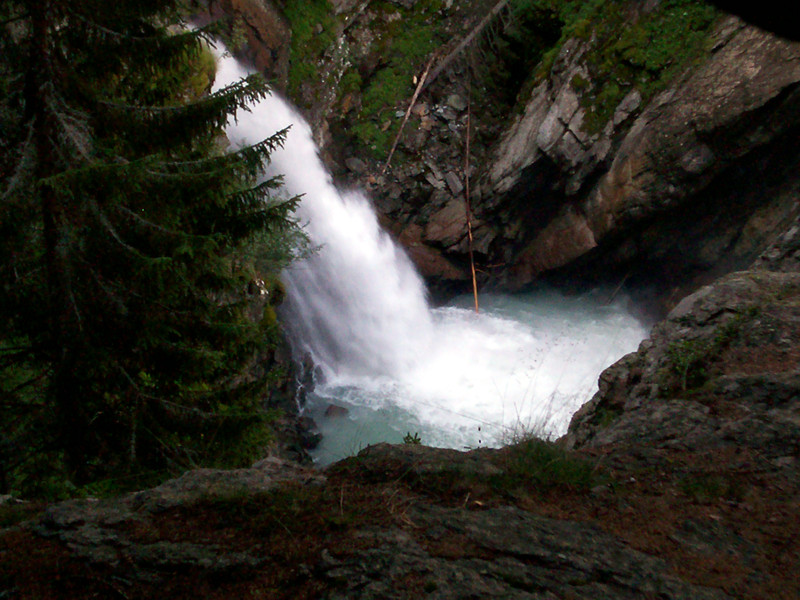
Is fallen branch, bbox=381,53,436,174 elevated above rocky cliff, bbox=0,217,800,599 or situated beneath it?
elevated above

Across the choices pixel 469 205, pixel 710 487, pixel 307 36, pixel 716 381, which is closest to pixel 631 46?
pixel 469 205

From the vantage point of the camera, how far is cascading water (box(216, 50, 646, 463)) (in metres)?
10.3

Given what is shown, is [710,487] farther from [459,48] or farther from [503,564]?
[459,48]

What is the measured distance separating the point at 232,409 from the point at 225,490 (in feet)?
10.1

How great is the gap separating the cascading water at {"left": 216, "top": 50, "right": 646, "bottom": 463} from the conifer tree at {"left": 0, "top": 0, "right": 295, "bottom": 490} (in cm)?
459

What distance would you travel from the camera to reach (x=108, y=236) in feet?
13.3

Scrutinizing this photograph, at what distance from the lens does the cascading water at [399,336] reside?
1032 centimetres

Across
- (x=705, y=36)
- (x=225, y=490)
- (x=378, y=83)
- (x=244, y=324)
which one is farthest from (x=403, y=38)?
(x=225, y=490)

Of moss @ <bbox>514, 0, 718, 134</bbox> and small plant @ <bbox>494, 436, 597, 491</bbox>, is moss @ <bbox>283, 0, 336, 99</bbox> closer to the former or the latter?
moss @ <bbox>514, 0, 718, 134</bbox>

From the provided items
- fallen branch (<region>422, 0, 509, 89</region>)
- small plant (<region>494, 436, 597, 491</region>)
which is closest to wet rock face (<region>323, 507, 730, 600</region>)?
small plant (<region>494, 436, 597, 491</region>)

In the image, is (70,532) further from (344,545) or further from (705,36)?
(705,36)

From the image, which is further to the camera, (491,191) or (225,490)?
(491,191)

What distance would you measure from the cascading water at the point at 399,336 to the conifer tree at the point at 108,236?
15.0 feet

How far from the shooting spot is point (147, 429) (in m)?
4.57
